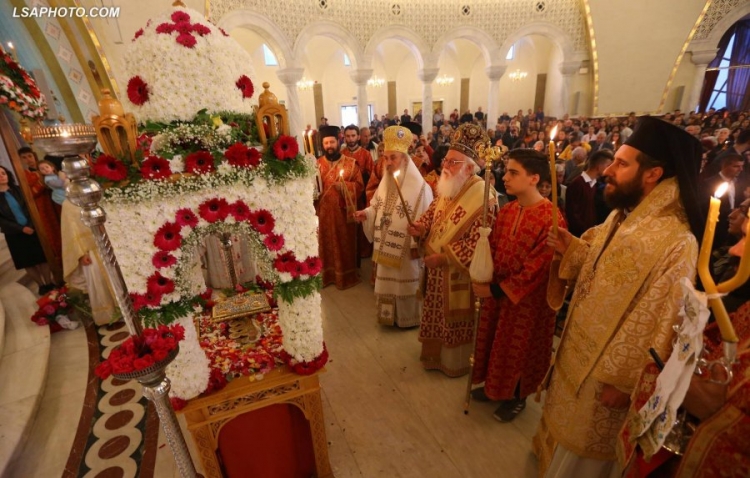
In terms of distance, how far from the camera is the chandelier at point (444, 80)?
21.6 metres

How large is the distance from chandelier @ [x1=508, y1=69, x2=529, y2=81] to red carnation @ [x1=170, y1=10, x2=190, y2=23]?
22459 mm

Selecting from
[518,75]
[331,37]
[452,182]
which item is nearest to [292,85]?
[331,37]

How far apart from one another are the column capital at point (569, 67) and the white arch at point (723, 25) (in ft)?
16.0

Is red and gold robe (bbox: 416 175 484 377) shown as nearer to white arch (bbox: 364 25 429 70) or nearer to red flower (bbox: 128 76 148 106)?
red flower (bbox: 128 76 148 106)

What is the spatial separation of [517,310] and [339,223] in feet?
11.3

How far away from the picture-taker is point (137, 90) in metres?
1.85

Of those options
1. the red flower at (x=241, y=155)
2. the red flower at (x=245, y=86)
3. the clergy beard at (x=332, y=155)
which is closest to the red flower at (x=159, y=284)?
the red flower at (x=241, y=155)

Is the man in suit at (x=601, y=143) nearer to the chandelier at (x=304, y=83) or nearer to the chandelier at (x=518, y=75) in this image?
the chandelier at (x=518, y=75)

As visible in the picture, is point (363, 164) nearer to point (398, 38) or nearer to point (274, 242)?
point (274, 242)

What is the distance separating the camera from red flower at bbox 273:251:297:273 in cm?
209

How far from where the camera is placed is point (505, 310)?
2.73 metres

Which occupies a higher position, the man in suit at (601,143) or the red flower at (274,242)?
the man in suit at (601,143)

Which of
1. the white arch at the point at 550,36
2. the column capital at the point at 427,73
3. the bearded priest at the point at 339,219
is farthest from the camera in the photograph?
the white arch at the point at 550,36

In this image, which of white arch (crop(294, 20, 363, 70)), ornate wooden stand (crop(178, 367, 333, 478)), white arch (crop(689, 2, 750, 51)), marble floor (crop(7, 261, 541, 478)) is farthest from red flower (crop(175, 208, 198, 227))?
white arch (crop(689, 2, 750, 51))
